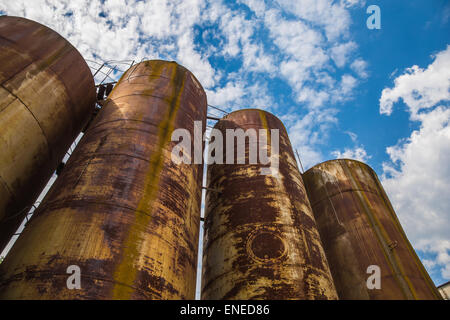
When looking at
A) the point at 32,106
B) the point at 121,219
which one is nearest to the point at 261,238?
the point at 121,219

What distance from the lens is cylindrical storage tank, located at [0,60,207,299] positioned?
438 centimetres

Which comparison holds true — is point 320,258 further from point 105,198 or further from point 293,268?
point 105,198

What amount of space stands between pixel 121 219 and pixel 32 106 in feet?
11.6

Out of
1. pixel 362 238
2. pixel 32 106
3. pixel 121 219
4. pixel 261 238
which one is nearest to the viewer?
pixel 121 219

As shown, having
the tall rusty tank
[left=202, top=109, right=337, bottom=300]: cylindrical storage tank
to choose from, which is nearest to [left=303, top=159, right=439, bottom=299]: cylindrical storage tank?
[left=202, top=109, right=337, bottom=300]: cylindrical storage tank

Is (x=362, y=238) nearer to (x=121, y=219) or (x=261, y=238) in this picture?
(x=261, y=238)

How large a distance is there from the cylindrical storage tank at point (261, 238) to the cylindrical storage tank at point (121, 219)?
1299 millimetres

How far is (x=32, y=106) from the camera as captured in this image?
21.0 feet

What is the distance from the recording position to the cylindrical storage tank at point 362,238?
8.62 meters

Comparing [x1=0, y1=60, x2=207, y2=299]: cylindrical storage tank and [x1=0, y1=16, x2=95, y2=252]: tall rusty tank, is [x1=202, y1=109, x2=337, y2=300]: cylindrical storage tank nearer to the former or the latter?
[x1=0, y1=60, x2=207, y2=299]: cylindrical storage tank

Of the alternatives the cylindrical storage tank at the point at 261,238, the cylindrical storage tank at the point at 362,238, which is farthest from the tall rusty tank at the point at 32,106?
the cylindrical storage tank at the point at 362,238

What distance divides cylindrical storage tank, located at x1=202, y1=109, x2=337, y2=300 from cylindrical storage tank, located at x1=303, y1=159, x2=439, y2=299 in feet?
7.67

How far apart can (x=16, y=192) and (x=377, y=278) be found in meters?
9.93

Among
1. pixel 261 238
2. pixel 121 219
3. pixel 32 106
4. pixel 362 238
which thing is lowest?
pixel 121 219
